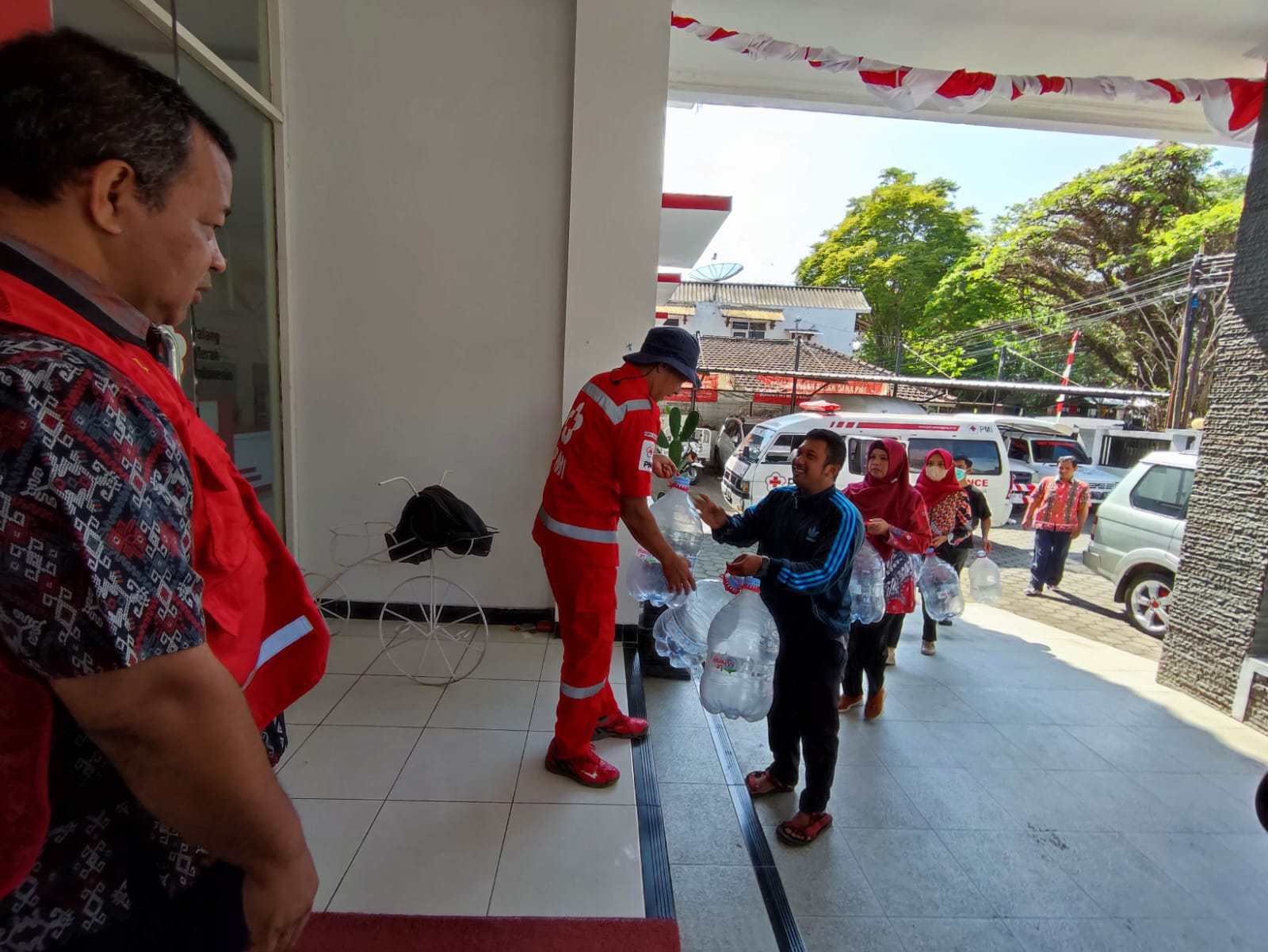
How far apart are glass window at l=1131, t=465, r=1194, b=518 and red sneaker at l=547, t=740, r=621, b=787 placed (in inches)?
217

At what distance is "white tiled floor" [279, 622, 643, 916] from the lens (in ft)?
6.02

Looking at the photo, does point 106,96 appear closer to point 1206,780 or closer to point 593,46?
point 593,46

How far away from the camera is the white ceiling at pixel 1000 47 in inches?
141

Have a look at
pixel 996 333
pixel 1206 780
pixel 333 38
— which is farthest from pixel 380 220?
pixel 996 333

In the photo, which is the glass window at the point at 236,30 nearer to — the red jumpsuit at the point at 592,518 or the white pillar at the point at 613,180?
the white pillar at the point at 613,180

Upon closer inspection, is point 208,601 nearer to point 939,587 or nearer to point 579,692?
point 579,692

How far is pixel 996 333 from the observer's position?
22.3m

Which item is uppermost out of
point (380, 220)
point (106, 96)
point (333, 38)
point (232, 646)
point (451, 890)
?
point (333, 38)

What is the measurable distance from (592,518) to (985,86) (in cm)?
386

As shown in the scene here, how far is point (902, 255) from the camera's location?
2450 cm

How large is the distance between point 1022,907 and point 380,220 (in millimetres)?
4423

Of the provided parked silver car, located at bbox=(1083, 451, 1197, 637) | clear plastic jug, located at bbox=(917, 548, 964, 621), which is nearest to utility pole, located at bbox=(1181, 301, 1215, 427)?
parked silver car, located at bbox=(1083, 451, 1197, 637)

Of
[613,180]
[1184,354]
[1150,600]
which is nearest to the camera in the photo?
[613,180]

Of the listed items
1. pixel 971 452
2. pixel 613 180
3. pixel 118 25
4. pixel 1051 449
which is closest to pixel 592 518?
pixel 613 180
